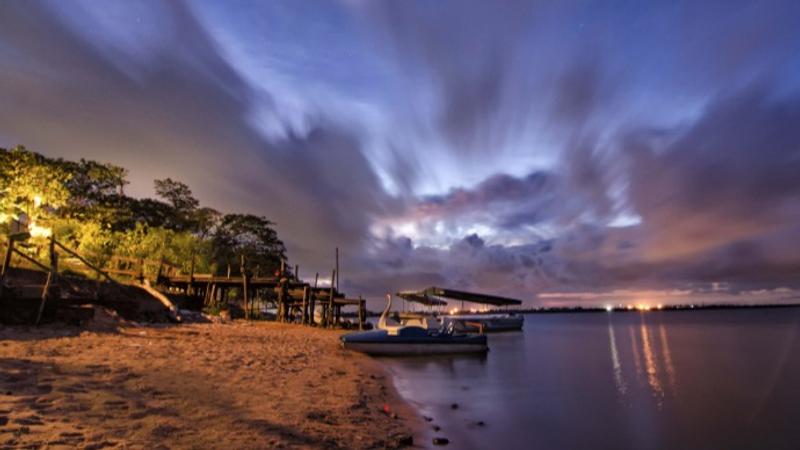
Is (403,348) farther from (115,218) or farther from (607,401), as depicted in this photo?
(115,218)

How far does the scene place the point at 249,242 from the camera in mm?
56250

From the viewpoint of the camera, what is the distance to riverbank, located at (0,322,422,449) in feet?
20.8

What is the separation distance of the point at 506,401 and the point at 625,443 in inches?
215

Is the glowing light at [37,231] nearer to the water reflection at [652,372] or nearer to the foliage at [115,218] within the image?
the foliage at [115,218]

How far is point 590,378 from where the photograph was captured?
2341cm

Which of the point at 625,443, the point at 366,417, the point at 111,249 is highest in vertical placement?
the point at 111,249

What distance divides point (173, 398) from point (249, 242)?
50.4 metres

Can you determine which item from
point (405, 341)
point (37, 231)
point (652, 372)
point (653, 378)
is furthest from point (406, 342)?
point (37, 231)

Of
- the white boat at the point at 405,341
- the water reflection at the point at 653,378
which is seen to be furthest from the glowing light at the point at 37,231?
the water reflection at the point at 653,378

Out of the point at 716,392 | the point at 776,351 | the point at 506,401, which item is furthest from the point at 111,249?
the point at 776,351

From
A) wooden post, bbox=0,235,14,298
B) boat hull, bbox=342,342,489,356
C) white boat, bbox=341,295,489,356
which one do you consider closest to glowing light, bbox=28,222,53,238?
wooden post, bbox=0,235,14,298

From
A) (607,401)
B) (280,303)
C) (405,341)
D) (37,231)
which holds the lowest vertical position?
(607,401)

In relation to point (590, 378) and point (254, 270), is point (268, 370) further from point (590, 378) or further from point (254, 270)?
point (254, 270)

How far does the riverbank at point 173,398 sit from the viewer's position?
20.8ft
